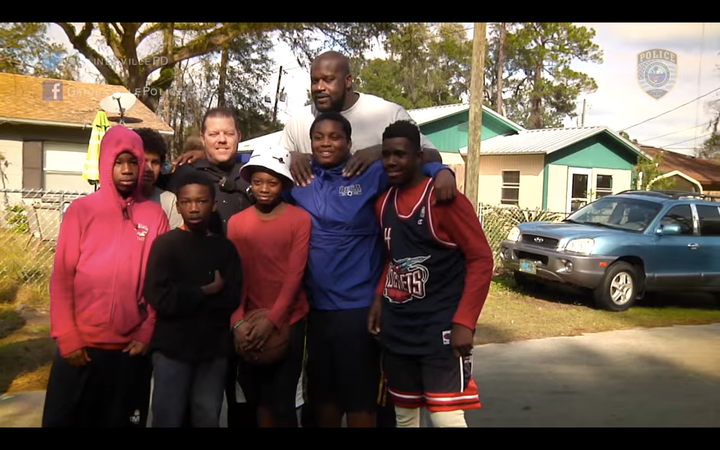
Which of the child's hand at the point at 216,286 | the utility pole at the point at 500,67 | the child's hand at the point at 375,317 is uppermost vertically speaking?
the utility pole at the point at 500,67

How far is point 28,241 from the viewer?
7.57 metres

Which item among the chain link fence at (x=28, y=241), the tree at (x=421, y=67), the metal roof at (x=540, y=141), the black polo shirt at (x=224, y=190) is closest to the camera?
the black polo shirt at (x=224, y=190)

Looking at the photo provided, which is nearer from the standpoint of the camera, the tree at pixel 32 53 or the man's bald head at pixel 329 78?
the man's bald head at pixel 329 78

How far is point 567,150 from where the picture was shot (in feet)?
48.2

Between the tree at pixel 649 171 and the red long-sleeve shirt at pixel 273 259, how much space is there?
1273cm

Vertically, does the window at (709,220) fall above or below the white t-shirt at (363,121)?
below

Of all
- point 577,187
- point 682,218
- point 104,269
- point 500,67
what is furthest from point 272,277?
point 577,187

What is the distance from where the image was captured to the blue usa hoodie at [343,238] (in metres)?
3.06

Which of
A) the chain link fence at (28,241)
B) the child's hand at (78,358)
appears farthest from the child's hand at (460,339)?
the chain link fence at (28,241)

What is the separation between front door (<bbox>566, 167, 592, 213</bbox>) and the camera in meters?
14.8

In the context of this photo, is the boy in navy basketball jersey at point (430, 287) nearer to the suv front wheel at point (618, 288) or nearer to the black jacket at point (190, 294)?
the black jacket at point (190, 294)

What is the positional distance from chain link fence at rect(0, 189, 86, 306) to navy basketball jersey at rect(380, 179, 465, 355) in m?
5.34

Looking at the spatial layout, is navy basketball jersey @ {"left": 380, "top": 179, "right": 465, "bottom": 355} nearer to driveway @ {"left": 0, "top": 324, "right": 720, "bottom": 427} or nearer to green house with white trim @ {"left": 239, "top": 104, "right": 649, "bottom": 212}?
driveway @ {"left": 0, "top": 324, "right": 720, "bottom": 427}
